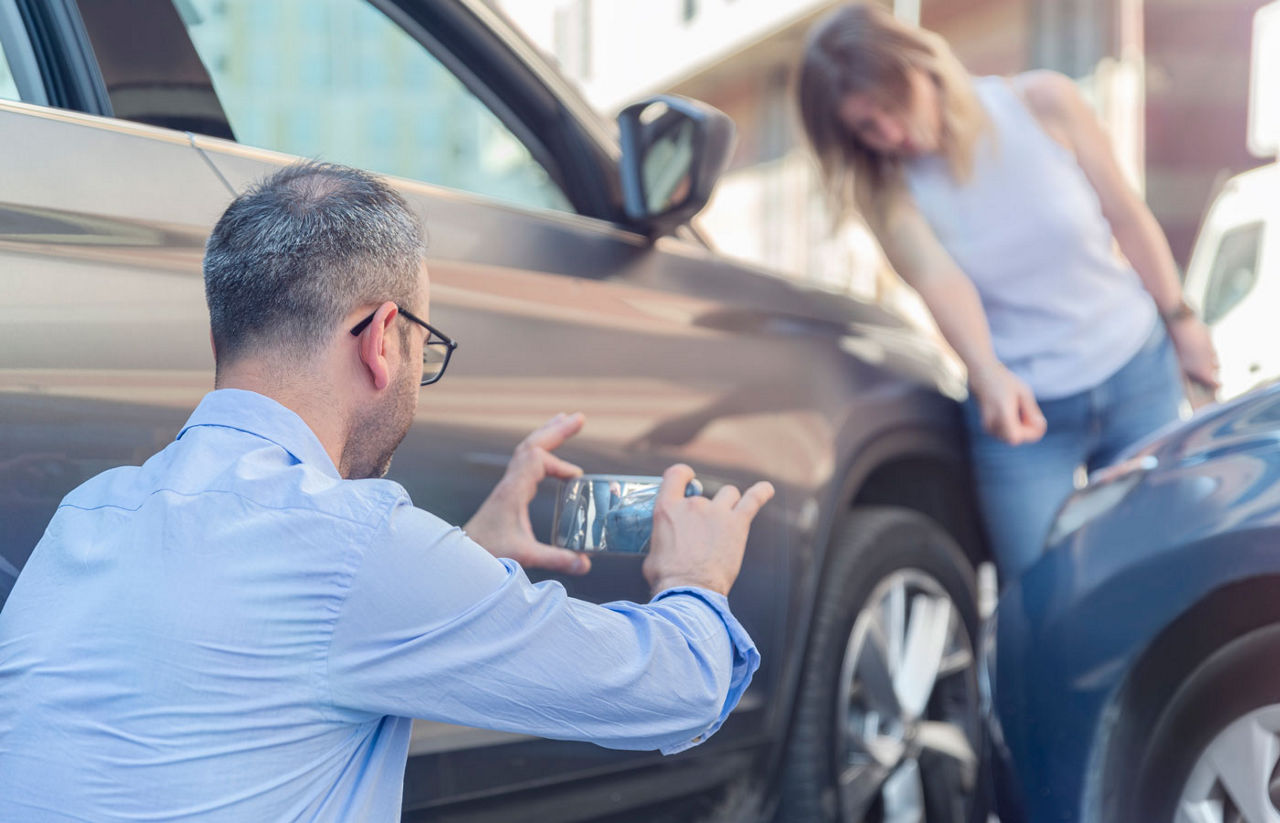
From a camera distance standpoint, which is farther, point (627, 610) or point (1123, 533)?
point (1123, 533)

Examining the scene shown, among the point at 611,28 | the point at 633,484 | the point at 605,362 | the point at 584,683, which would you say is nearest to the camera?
the point at 584,683

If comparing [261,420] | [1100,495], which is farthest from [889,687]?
[261,420]

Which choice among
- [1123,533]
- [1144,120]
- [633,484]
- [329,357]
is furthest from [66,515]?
[1144,120]

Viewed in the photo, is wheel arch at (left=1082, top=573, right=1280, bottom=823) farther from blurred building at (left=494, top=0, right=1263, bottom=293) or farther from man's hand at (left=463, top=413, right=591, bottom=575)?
blurred building at (left=494, top=0, right=1263, bottom=293)

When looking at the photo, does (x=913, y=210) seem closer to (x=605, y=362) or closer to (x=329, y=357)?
(x=605, y=362)

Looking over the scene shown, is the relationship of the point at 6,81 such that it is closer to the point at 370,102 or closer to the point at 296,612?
the point at 370,102

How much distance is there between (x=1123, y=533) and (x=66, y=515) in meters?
1.57

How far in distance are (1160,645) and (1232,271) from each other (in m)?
4.70

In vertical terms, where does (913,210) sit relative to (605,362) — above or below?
above

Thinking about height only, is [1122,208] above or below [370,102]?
below

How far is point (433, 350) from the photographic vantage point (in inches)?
62.9

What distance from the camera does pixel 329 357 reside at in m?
1.37

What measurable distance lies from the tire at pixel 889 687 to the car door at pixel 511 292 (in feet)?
0.61

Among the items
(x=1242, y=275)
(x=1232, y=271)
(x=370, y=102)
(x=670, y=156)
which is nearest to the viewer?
(x=670, y=156)
